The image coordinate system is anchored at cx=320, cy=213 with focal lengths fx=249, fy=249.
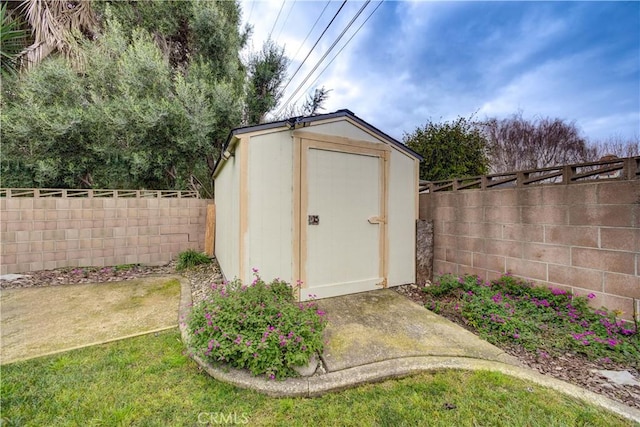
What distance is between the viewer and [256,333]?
2.04 metres

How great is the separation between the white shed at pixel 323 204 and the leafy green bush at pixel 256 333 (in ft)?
2.29

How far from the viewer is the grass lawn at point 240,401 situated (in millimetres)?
1600

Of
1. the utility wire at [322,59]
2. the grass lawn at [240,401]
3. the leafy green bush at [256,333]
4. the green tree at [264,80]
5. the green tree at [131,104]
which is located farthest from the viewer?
the green tree at [264,80]

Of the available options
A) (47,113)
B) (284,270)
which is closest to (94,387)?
(284,270)

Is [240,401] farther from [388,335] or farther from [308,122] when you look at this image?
[308,122]

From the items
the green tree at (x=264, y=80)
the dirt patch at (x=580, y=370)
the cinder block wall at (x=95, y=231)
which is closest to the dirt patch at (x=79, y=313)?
the cinder block wall at (x=95, y=231)

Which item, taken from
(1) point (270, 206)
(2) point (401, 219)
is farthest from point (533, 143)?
(1) point (270, 206)

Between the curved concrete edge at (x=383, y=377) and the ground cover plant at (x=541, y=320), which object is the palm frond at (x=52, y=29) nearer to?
the curved concrete edge at (x=383, y=377)

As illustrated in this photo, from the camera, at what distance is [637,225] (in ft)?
7.94

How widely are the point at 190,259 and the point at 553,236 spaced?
604 cm

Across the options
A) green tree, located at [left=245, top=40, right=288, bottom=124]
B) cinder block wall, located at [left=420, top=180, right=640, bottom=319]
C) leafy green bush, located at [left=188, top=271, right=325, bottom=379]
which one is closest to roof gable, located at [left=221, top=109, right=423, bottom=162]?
cinder block wall, located at [left=420, top=180, right=640, bottom=319]

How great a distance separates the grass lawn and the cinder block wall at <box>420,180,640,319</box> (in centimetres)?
164

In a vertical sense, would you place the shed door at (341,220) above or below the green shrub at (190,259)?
above

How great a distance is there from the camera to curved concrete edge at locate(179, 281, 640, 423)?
1775 millimetres
